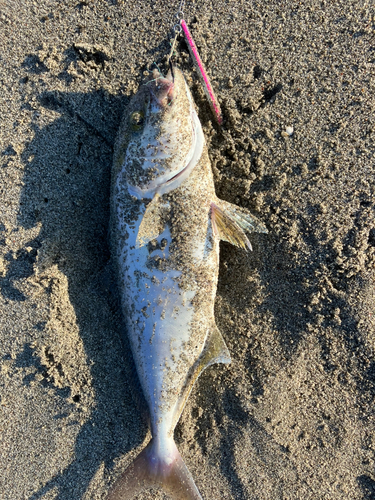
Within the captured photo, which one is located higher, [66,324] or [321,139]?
[321,139]

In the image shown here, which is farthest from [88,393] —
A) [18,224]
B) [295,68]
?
[295,68]

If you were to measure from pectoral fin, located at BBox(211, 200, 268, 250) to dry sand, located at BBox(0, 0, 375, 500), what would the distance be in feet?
0.71

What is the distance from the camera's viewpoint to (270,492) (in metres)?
2.53

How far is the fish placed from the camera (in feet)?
7.73

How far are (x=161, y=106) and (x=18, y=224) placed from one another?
1.50 meters

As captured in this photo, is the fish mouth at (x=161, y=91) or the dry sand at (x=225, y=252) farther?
the dry sand at (x=225, y=252)

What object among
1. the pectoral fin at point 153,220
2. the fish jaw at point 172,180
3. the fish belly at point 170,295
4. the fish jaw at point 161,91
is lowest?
the fish belly at point 170,295

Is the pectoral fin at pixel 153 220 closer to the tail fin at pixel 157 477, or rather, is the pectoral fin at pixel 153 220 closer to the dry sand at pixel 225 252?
the dry sand at pixel 225 252

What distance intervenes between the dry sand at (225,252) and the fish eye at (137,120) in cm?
35

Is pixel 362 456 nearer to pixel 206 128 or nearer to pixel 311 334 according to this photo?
pixel 311 334

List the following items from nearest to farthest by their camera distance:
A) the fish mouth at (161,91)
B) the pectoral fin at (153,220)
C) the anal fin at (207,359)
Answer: the fish mouth at (161,91), the pectoral fin at (153,220), the anal fin at (207,359)

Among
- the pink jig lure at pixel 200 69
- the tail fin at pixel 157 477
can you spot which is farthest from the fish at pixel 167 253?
the pink jig lure at pixel 200 69

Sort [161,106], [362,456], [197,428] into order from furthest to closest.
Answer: [197,428] < [362,456] < [161,106]

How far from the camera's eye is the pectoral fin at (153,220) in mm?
2375
